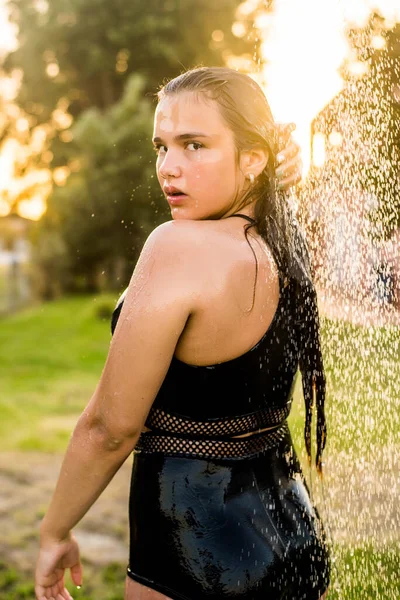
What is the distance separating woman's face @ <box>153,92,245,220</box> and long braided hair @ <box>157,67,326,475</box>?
0.02m

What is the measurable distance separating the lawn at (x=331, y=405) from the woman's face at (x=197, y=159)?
1773 millimetres

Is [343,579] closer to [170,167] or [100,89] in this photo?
[170,167]

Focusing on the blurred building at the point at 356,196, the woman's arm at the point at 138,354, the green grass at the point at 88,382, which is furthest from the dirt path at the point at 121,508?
the woman's arm at the point at 138,354

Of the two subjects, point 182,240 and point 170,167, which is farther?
point 170,167

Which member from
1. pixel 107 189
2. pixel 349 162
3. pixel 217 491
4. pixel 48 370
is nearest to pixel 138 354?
pixel 217 491

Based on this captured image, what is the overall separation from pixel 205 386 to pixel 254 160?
484 millimetres

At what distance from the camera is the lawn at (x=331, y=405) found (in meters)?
4.24

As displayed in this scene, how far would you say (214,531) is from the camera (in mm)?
1438

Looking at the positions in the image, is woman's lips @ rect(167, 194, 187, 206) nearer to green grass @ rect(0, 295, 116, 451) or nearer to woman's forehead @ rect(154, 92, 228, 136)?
woman's forehead @ rect(154, 92, 228, 136)

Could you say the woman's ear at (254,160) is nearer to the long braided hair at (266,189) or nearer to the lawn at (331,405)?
the long braided hair at (266,189)

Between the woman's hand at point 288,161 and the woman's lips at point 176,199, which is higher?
the woman's hand at point 288,161

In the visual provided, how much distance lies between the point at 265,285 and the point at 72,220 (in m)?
20.6

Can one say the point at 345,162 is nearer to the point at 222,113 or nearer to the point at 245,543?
the point at 222,113

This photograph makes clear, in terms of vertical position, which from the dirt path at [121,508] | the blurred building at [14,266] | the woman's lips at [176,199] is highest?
the woman's lips at [176,199]
